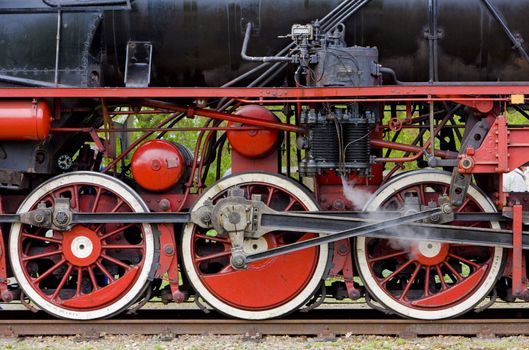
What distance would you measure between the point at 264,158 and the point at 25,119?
87.8 inches

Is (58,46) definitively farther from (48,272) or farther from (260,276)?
(260,276)

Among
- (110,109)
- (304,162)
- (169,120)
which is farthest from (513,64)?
(110,109)

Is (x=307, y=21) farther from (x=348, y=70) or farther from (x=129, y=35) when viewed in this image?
(x=129, y=35)

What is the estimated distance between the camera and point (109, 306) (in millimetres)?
8648

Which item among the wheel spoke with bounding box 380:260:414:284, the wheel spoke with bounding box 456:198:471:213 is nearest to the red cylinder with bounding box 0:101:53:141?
the wheel spoke with bounding box 380:260:414:284

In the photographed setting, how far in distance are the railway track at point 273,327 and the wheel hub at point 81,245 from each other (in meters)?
0.60

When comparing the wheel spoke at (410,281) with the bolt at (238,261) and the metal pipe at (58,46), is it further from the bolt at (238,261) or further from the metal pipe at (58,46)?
the metal pipe at (58,46)

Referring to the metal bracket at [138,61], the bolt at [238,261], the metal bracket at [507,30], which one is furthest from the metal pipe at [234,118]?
the metal bracket at [507,30]

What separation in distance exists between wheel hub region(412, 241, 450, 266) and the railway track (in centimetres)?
57

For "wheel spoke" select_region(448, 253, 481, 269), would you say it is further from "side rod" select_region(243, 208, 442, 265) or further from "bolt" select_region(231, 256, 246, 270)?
"bolt" select_region(231, 256, 246, 270)

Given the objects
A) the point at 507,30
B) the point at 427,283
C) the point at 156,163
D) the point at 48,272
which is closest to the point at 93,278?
the point at 48,272

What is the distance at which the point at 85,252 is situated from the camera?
28.5 ft

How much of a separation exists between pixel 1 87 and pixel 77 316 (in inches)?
88.2

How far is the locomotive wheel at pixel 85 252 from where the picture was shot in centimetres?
861
